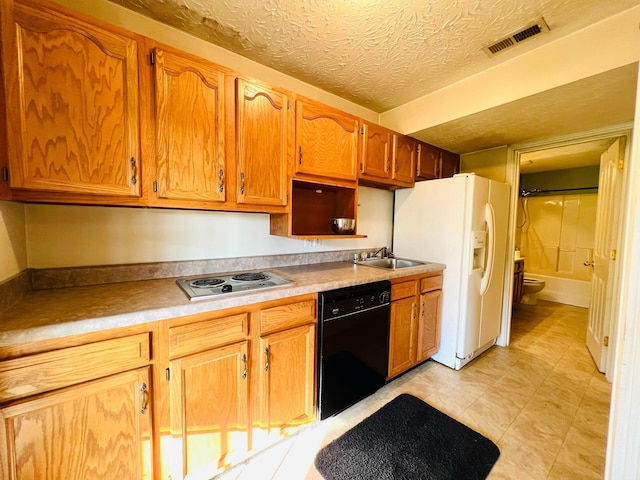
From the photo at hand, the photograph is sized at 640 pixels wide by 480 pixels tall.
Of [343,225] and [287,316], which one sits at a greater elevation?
[343,225]

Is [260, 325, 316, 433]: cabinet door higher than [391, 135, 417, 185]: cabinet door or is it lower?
lower

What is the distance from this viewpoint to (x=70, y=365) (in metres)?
0.92

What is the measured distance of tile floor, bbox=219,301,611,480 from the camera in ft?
4.51

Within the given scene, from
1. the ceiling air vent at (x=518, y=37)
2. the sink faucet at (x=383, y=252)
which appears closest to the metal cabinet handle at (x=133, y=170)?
the sink faucet at (x=383, y=252)

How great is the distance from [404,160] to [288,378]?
212 centimetres

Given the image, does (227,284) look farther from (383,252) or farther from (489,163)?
(489,163)

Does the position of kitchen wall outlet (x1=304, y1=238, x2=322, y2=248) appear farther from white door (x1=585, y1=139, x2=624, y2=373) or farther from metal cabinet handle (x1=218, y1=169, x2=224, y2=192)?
white door (x1=585, y1=139, x2=624, y2=373)

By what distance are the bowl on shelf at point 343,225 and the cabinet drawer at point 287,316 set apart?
0.74 meters

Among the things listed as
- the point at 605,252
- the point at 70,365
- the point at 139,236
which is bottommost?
the point at 70,365

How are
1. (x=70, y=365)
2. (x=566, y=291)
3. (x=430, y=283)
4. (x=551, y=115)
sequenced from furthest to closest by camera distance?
1. (x=566, y=291)
2. (x=430, y=283)
3. (x=551, y=115)
4. (x=70, y=365)

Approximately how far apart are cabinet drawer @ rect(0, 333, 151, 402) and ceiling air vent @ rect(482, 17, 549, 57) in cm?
259

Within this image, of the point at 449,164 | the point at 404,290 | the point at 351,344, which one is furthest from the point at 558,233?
the point at 351,344

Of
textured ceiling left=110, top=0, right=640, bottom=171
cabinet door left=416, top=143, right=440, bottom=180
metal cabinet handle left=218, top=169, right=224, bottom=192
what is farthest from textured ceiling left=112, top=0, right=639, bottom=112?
metal cabinet handle left=218, top=169, right=224, bottom=192

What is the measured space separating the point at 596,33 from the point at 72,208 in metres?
3.14
